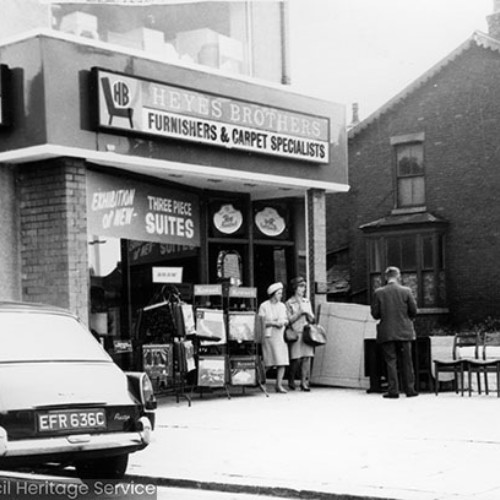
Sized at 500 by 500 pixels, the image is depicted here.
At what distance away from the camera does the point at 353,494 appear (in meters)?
7.46

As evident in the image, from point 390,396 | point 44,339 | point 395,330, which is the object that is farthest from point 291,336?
point 44,339

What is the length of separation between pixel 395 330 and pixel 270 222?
13.5 feet

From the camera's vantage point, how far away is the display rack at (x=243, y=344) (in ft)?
A: 51.5

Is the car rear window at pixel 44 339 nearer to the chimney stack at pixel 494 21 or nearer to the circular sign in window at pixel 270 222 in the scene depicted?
the circular sign in window at pixel 270 222

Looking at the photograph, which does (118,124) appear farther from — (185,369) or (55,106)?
(185,369)

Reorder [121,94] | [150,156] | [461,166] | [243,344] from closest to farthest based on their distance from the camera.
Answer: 1. [121,94]
2. [150,156]
3. [243,344]
4. [461,166]

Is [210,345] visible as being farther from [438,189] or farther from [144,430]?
[438,189]

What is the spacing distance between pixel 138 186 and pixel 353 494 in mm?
8663

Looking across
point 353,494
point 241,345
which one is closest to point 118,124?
point 241,345

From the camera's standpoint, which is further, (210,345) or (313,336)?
(313,336)

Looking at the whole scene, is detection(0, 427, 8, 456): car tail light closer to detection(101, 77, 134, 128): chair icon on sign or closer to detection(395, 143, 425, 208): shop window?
detection(101, 77, 134, 128): chair icon on sign

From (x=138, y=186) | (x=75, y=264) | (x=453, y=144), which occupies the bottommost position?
(x=75, y=264)

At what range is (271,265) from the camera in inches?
730

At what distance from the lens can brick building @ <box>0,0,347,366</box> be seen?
13531 millimetres
